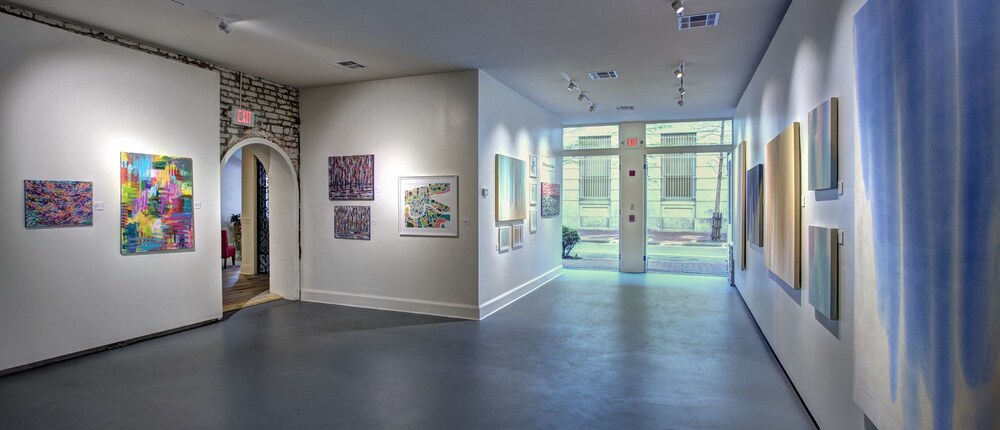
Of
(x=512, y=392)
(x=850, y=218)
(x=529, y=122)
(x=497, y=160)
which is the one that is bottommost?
(x=512, y=392)

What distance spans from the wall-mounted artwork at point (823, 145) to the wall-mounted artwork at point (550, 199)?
235 inches

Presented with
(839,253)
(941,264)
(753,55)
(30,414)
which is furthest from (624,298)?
(30,414)

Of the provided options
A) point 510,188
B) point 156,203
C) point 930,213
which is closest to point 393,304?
point 510,188

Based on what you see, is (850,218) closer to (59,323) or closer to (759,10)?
(759,10)

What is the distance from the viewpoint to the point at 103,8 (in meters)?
4.38

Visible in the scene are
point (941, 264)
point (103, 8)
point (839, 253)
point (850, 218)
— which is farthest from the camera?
point (103, 8)

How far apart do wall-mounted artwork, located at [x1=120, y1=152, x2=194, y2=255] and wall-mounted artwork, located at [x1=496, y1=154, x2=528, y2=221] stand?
3659 millimetres

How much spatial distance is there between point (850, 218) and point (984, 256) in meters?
1.11

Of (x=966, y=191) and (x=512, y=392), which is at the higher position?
(x=966, y=191)

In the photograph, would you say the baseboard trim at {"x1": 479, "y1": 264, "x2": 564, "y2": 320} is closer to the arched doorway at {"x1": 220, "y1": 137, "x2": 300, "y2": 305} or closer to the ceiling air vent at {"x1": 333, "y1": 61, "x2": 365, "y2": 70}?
the arched doorway at {"x1": 220, "y1": 137, "x2": 300, "y2": 305}

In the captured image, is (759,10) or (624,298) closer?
(759,10)

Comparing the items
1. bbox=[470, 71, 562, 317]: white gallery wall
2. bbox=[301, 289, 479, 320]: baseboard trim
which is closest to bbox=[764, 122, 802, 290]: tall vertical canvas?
bbox=[470, 71, 562, 317]: white gallery wall

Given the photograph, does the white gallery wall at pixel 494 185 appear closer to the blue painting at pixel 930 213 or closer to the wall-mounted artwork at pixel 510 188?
the wall-mounted artwork at pixel 510 188

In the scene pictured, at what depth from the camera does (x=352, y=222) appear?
278 inches
